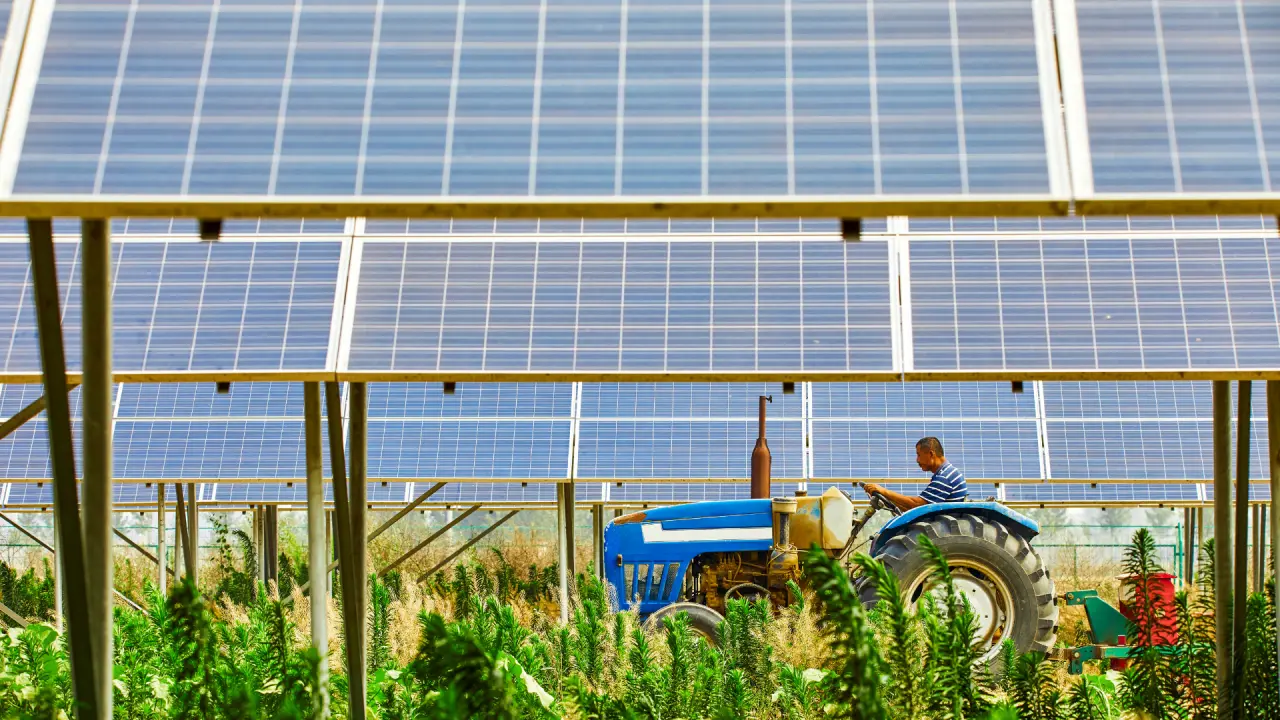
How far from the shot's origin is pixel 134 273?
30.1 feet

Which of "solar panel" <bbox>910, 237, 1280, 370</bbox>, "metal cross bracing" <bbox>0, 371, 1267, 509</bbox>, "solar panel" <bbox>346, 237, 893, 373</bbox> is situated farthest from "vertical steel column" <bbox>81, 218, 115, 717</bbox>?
"metal cross bracing" <bbox>0, 371, 1267, 509</bbox>

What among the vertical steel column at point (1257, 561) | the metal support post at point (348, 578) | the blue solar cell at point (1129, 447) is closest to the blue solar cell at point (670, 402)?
the blue solar cell at point (1129, 447)

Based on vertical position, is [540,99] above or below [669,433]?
below

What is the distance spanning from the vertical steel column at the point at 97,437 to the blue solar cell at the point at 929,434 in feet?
47.0

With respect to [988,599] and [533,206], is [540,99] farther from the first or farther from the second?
[988,599]

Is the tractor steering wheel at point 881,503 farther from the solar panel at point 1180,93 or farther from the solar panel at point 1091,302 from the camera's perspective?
the solar panel at point 1180,93

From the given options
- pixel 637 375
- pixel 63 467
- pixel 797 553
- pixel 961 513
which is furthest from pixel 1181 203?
pixel 797 553

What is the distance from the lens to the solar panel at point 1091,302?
25.6ft

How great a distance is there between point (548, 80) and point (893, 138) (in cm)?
121

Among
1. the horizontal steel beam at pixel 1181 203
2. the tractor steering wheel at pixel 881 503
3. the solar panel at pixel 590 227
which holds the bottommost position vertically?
the tractor steering wheel at pixel 881 503

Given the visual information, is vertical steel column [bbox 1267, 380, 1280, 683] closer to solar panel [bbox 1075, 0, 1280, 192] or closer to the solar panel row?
the solar panel row

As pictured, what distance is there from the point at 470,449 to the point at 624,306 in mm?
9152

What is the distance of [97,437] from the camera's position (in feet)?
15.1

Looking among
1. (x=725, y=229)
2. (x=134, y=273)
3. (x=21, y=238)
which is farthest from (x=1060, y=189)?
(x=21, y=238)
